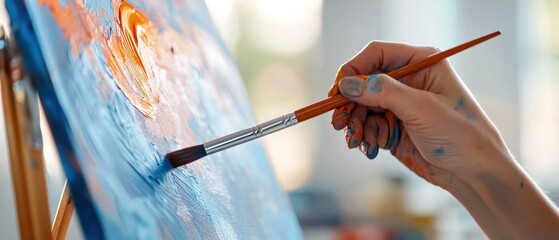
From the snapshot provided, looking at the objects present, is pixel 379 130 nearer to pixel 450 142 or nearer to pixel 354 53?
pixel 450 142

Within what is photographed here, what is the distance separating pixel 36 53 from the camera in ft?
1.71

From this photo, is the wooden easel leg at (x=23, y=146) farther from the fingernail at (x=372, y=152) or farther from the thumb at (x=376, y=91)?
the fingernail at (x=372, y=152)

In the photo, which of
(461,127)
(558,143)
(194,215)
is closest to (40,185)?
(194,215)

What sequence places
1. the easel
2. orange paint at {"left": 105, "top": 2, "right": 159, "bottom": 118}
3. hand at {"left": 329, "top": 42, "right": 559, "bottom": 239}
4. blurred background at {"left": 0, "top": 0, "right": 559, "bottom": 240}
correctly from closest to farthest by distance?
1. the easel
2. orange paint at {"left": 105, "top": 2, "right": 159, "bottom": 118}
3. hand at {"left": 329, "top": 42, "right": 559, "bottom": 239}
4. blurred background at {"left": 0, "top": 0, "right": 559, "bottom": 240}

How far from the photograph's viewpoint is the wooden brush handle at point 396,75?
0.76 meters

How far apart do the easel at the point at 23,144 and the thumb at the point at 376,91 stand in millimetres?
340

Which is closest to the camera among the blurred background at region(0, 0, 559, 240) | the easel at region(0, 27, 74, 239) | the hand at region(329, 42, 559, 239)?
the easel at region(0, 27, 74, 239)

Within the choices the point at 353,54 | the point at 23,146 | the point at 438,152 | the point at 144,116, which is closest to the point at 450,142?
the point at 438,152

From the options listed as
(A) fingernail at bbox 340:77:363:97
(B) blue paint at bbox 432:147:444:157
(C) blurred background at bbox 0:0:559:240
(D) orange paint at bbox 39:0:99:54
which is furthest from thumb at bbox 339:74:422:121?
(C) blurred background at bbox 0:0:559:240

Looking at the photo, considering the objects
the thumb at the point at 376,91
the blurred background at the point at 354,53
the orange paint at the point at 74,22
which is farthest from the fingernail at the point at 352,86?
the blurred background at the point at 354,53

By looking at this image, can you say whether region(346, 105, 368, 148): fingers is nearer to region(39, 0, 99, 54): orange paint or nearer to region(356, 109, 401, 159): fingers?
region(356, 109, 401, 159): fingers

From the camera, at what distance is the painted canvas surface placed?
1.73 ft

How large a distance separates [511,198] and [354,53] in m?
2.11

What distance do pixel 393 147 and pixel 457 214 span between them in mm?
2152
